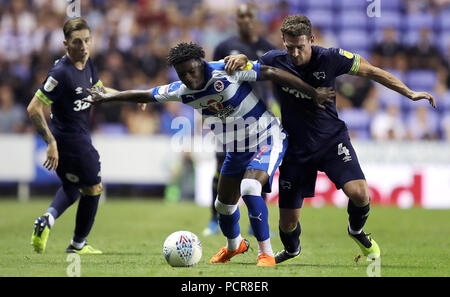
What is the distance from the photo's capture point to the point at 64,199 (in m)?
8.44

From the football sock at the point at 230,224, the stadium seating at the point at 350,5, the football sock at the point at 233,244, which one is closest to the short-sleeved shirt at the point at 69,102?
the football sock at the point at 230,224

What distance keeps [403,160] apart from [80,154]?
9322 millimetres

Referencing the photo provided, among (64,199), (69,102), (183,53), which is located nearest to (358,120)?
(64,199)

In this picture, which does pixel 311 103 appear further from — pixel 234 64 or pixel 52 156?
pixel 52 156

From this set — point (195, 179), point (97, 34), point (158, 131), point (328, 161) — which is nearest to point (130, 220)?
point (195, 179)

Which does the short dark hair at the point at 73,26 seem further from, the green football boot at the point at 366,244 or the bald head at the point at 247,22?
the green football boot at the point at 366,244

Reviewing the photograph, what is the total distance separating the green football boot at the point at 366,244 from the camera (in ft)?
24.0

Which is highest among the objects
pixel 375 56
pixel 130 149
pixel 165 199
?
pixel 375 56

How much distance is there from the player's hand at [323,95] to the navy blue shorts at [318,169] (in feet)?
1.49

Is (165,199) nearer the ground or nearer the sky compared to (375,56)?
nearer the ground

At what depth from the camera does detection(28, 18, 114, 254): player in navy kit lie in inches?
310

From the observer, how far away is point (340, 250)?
8.73m

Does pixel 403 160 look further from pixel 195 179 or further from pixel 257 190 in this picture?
pixel 257 190

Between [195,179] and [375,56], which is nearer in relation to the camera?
[195,179]
